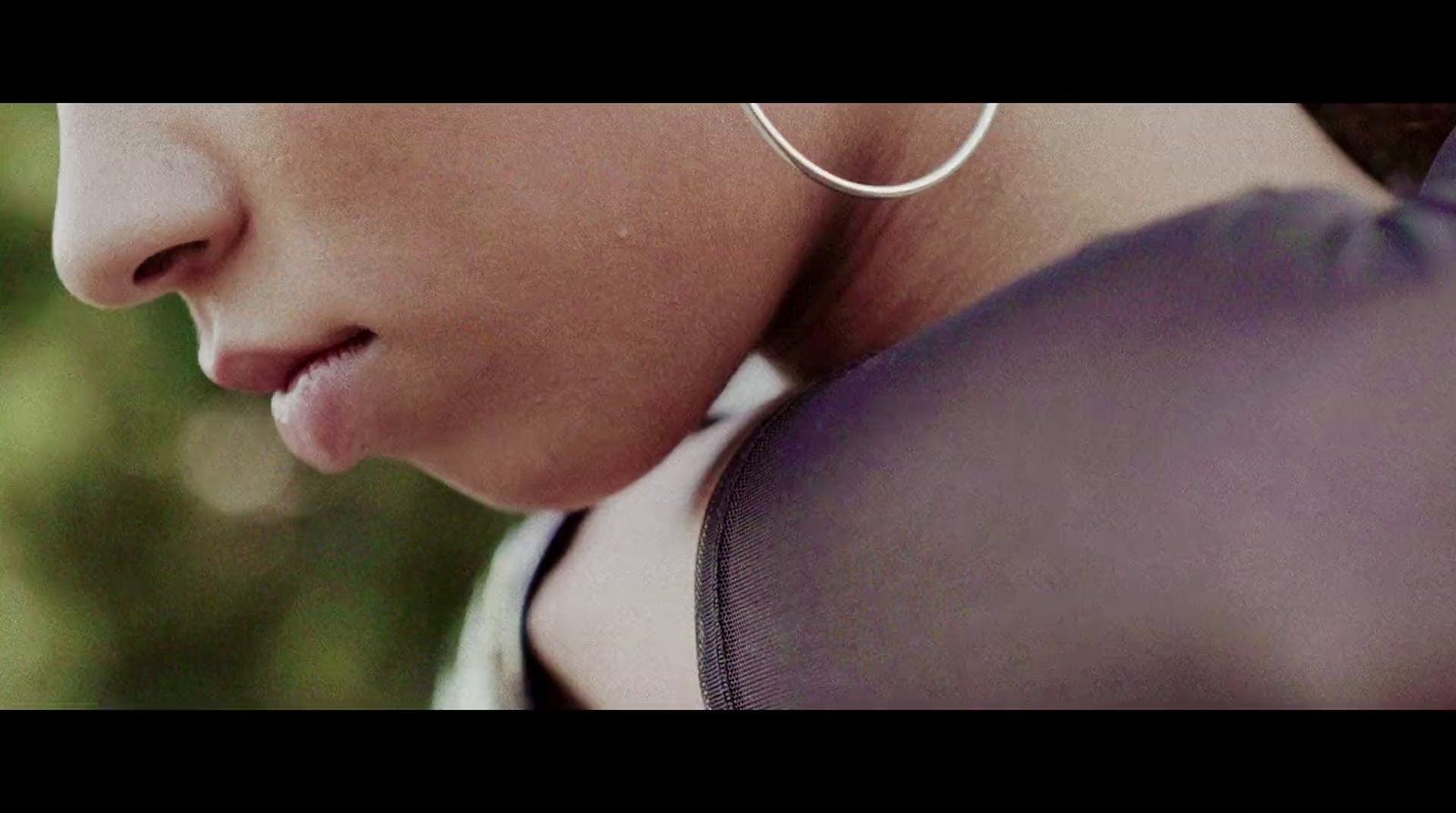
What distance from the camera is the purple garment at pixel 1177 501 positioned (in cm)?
42

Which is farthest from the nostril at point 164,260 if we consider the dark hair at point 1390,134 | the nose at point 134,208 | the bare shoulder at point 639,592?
the dark hair at point 1390,134

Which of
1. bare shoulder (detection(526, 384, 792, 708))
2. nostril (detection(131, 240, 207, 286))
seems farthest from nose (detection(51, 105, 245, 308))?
bare shoulder (detection(526, 384, 792, 708))

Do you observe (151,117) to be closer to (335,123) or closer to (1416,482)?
(335,123)

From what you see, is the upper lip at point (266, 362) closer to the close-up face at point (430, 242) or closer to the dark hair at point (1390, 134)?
the close-up face at point (430, 242)

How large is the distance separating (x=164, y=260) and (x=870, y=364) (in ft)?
0.98

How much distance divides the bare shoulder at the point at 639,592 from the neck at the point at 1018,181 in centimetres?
9

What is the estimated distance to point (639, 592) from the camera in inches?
22.4

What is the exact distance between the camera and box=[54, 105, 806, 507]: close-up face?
0.51 metres

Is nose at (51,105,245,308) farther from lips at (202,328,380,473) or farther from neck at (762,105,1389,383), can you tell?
neck at (762,105,1389,383)

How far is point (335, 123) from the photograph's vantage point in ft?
1.69

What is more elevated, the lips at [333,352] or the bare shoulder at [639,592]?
the lips at [333,352]

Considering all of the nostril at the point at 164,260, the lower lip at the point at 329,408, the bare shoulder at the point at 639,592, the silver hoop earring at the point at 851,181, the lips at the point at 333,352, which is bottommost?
the bare shoulder at the point at 639,592

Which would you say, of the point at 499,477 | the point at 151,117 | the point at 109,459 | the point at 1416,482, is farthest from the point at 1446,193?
the point at 109,459
